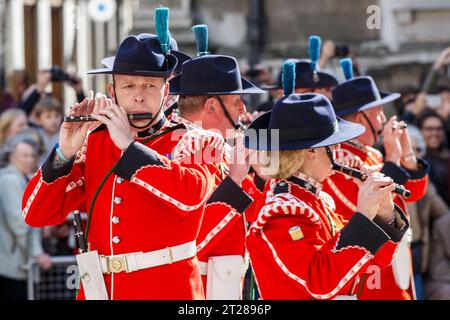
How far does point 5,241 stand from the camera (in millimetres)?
10039

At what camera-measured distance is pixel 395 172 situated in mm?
7512

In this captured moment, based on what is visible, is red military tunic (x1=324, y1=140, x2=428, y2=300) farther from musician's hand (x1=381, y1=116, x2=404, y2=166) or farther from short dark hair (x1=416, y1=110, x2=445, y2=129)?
short dark hair (x1=416, y1=110, x2=445, y2=129)

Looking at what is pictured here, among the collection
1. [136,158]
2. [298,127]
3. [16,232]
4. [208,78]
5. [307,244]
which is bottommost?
[16,232]

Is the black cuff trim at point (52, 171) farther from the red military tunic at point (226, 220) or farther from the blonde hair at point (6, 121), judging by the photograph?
the blonde hair at point (6, 121)

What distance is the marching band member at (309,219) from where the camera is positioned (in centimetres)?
546

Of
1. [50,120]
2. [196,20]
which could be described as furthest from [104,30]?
[50,120]

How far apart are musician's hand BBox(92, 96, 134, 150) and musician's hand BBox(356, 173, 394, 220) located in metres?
0.96

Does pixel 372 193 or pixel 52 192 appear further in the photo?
pixel 52 192

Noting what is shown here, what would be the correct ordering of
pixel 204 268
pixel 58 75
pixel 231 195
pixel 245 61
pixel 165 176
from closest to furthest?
1. pixel 165 176
2. pixel 231 195
3. pixel 204 268
4. pixel 58 75
5. pixel 245 61

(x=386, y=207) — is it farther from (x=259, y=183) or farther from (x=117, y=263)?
(x=259, y=183)

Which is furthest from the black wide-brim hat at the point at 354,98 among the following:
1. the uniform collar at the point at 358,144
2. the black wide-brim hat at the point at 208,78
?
the black wide-brim hat at the point at 208,78

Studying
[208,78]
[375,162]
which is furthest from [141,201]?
[375,162]

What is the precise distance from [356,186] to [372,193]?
5.58 ft
